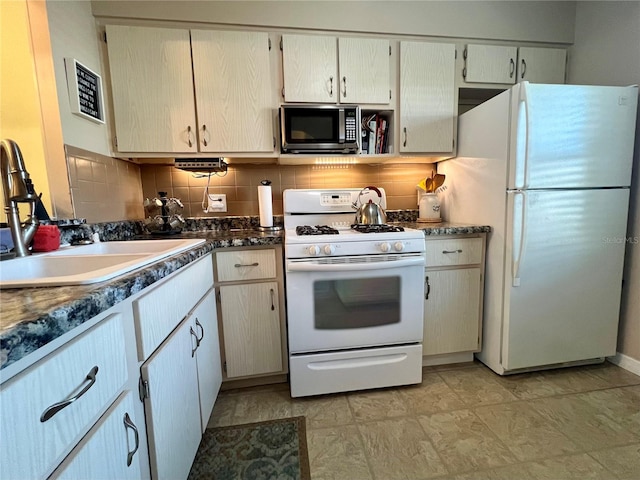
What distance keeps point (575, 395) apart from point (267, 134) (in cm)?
232

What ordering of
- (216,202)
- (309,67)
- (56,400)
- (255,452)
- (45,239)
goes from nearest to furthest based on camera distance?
(56,400) < (45,239) < (255,452) < (309,67) < (216,202)

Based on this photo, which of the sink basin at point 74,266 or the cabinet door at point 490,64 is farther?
the cabinet door at point 490,64

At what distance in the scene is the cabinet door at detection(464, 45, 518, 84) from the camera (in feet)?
6.25

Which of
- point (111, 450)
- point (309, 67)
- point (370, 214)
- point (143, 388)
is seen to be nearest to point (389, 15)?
point (309, 67)

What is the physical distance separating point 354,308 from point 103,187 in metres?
1.55

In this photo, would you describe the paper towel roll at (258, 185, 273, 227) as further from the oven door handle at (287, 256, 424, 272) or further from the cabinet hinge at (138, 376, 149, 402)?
the cabinet hinge at (138, 376, 149, 402)

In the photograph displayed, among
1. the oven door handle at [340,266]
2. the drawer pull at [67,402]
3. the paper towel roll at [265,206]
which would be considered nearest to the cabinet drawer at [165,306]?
the drawer pull at [67,402]

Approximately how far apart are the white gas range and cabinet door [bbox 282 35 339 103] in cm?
88

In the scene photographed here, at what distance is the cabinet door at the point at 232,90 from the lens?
5.54ft

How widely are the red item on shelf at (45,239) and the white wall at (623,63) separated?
2930 mm

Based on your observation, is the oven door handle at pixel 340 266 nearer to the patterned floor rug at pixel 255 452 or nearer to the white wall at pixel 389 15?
the patterned floor rug at pixel 255 452

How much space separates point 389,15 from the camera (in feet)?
5.91

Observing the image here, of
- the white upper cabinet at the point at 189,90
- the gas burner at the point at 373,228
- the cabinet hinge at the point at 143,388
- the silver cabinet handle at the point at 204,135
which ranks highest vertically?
the white upper cabinet at the point at 189,90

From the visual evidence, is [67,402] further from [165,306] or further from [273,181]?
[273,181]
